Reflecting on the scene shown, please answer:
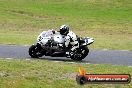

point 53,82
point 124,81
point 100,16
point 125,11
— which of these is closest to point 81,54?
point 53,82

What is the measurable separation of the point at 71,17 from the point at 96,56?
33536mm

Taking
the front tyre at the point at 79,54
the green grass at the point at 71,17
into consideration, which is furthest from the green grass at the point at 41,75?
the green grass at the point at 71,17

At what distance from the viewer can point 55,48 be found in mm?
18938

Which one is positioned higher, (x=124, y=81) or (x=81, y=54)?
(x=124, y=81)

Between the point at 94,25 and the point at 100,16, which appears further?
the point at 100,16

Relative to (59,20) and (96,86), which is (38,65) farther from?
(59,20)

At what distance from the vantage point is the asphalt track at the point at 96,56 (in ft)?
61.8

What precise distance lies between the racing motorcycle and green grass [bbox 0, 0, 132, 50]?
15669 millimetres

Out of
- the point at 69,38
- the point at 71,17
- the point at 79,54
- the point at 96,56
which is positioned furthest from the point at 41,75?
the point at 71,17

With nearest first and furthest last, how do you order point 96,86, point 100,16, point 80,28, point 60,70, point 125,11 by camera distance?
1. point 96,86
2. point 60,70
3. point 80,28
4. point 100,16
5. point 125,11

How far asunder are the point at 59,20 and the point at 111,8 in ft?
48.3

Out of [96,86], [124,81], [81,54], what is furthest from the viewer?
[81,54]

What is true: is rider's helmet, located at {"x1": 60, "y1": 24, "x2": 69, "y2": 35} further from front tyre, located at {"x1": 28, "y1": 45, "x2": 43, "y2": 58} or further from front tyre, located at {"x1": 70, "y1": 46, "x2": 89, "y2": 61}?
front tyre, located at {"x1": 28, "y1": 45, "x2": 43, "y2": 58}

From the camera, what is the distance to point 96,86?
11961 millimetres
